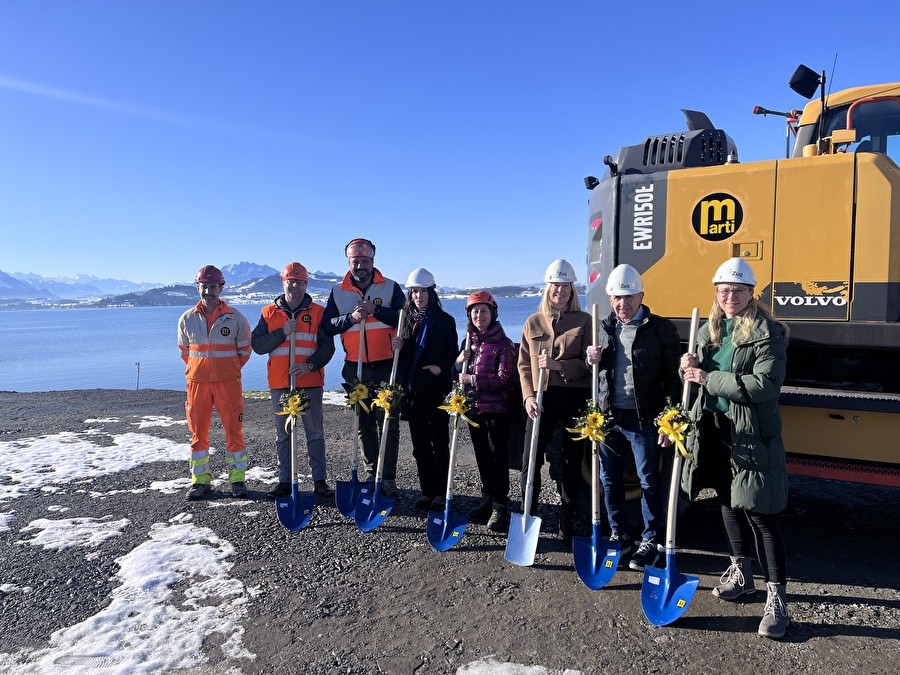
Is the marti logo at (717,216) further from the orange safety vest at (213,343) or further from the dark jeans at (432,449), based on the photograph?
the orange safety vest at (213,343)

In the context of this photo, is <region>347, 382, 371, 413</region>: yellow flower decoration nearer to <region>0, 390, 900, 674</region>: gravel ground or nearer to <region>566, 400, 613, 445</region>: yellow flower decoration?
<region>0, 390, 900, 674</region>: gravel ground

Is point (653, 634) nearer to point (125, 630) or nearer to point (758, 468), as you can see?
point (758, 468)

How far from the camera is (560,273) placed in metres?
4.21

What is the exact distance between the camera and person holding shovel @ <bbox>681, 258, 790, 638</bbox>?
3071 mm

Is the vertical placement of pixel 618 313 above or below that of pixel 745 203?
below

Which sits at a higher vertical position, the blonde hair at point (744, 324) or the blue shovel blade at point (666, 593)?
the blonde hair at point (744, 324)

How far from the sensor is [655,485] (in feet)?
12.5

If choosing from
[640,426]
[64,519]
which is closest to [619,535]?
[640,426]

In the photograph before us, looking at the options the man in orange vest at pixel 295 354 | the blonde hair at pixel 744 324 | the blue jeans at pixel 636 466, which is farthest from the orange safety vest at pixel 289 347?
the blonde hair at pixel 744 324

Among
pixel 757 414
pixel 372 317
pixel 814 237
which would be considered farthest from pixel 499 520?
pixel 814 237

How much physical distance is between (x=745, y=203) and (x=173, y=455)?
662 cm

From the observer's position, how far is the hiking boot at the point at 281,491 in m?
5.44

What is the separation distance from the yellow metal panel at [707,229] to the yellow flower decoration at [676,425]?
1292 mm

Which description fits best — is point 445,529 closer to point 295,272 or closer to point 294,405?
point 294,405
